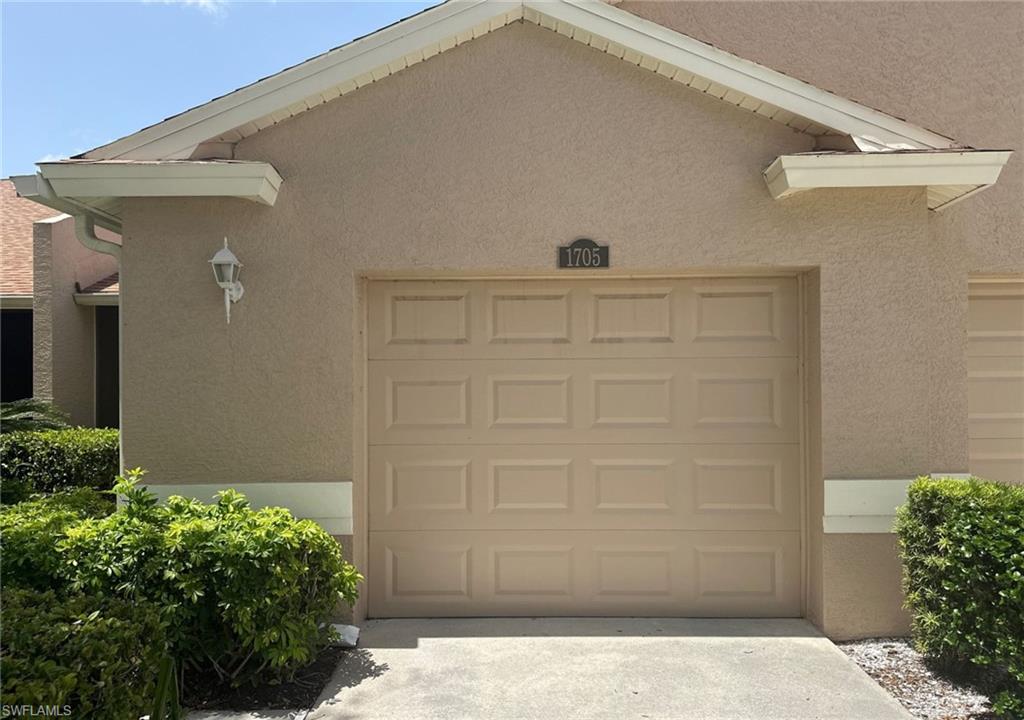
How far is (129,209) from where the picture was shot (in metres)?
5.07

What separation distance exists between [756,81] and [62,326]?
10.4 meters

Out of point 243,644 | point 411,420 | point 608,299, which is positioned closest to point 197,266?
point 411,420

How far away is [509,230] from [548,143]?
0.67 metres

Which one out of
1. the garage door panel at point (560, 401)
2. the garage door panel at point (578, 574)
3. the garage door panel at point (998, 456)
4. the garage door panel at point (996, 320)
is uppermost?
the garage door panel at point (996, 320)

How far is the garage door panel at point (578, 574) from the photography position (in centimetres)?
536

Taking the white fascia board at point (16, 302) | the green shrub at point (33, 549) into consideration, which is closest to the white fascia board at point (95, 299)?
the white fascia board at point (16, 302)

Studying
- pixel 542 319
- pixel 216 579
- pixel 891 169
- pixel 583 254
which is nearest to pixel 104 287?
pixel 542 319

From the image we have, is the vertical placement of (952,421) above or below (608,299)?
below

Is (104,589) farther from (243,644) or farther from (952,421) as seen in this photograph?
(952,421)

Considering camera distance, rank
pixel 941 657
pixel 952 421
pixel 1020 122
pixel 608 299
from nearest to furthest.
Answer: pixel 941 657 → pixel 952 421 → pixel 608 299 → pixel 1020 122

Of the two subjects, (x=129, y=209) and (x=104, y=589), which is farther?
(x=129, y=209)

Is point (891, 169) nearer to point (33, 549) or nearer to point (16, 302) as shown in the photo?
point (33, 549)

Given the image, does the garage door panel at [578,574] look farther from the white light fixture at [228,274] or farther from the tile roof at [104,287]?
the tile roof at [104,287]

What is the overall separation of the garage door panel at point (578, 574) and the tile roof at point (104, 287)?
831 cm
